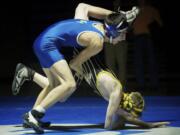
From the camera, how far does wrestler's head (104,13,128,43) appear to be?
5.62 meters

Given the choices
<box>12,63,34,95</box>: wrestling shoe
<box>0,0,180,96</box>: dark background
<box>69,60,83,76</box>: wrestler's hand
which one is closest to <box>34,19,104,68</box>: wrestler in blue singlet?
<box>69,60,83,76</box>: wrestler's hand


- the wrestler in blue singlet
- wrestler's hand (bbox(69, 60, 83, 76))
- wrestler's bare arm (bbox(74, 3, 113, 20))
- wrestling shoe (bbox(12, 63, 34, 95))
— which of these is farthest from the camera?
wrestling shoe (bbox(12, 63, 34, 95))

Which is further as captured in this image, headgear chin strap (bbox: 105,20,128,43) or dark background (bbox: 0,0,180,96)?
dark background (bbox: 0,0,180,96)

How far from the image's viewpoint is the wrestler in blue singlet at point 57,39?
5.59 m

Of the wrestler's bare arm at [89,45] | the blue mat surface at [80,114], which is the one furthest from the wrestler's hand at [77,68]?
the blue mat surface at [80,114]

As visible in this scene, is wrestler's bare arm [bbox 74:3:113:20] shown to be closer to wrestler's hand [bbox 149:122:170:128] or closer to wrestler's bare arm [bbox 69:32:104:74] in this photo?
wrestler's bare arm [bbox 69:32:104:74]

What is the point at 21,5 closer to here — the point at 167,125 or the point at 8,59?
the point at 8,59

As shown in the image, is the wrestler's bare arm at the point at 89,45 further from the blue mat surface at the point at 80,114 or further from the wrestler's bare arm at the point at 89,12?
the blue mat surface at the point at 80,114

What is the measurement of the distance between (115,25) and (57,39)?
59cm

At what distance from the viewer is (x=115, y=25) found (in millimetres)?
5621

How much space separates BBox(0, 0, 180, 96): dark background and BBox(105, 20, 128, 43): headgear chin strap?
5372mm

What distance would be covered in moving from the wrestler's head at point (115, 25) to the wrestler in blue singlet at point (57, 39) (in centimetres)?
8

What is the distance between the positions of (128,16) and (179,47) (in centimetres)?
586

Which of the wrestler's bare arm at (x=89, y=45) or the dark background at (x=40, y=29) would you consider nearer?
the wrestler's bare arm at (x=89, y=45)
